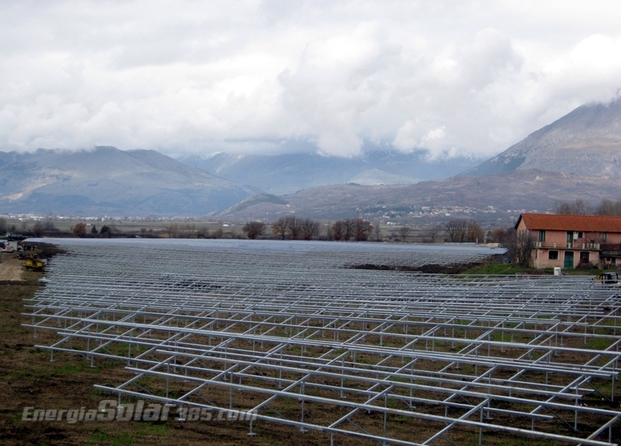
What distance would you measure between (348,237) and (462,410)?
109152mm

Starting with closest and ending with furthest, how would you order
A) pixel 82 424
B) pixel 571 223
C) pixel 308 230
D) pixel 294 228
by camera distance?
pixel 82 424, pixel 571 223, pixel 308 230, pixel 294 228

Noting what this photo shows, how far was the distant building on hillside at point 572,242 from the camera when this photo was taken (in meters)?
58.3

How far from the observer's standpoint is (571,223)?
2403 inches

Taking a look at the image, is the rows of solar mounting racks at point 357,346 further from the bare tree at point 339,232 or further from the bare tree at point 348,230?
the bare tree at point 348,230

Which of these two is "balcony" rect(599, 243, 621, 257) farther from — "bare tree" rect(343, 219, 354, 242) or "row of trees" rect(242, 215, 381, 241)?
"bare tree" rect(343, 219, 354, 242)

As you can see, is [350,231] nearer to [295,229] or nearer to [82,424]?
[295,229]

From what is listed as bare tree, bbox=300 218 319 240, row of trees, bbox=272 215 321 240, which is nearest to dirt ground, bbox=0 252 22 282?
row of trees, bbox=272 215 321 240

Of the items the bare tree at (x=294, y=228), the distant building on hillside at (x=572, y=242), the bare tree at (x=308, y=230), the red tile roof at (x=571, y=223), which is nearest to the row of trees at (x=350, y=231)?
the bare tree at (x=308, y=230)

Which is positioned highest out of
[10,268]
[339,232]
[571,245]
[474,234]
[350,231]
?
[474,234]

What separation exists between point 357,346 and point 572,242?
47.5m

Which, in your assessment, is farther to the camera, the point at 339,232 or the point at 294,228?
the point at 294,228

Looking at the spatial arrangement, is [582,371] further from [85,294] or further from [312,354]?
[85,294]

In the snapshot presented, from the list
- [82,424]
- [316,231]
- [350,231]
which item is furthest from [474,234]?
[82,424]

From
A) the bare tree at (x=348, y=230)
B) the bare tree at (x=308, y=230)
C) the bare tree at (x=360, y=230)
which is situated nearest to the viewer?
the bare tree at (x=360, y=230)
